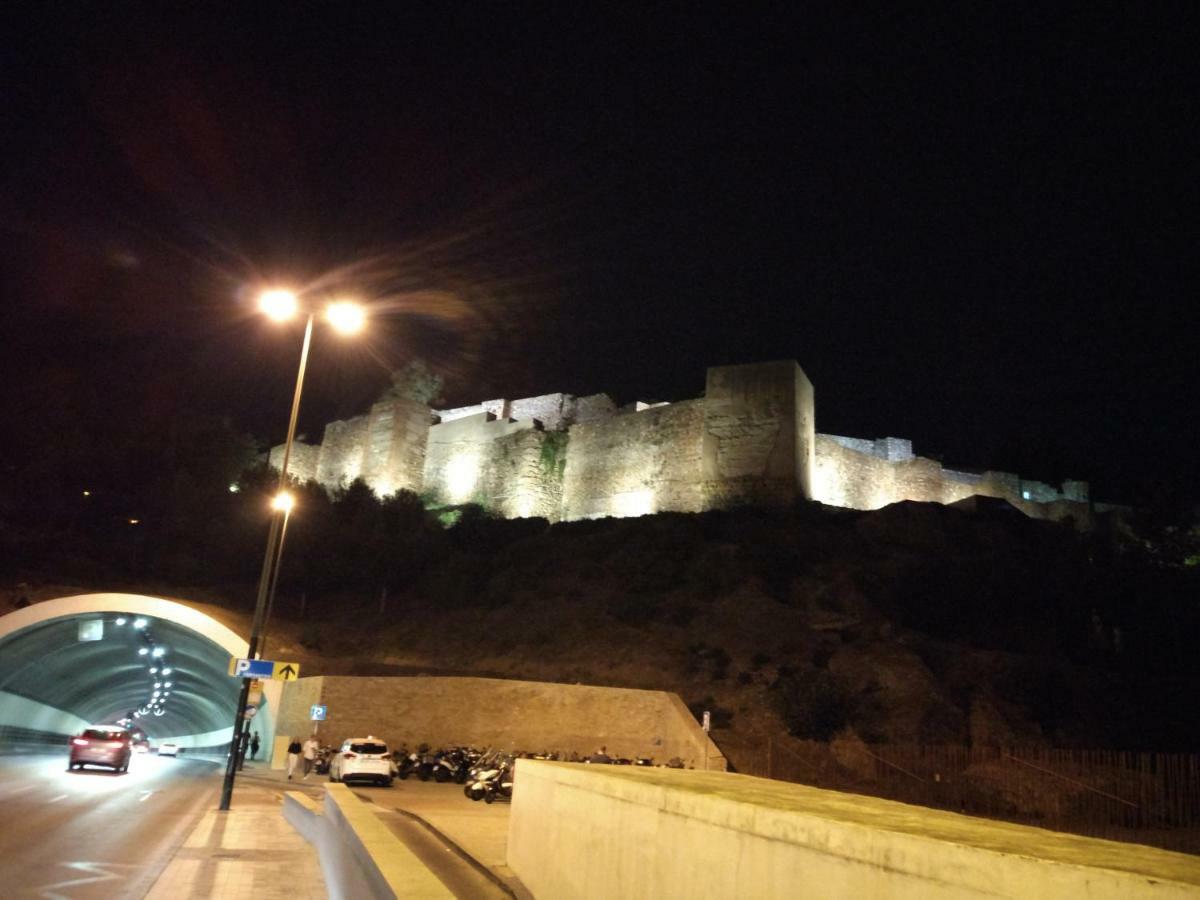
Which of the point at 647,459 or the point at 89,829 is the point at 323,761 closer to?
the point at 89,829

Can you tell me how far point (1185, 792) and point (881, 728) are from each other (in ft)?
41.1

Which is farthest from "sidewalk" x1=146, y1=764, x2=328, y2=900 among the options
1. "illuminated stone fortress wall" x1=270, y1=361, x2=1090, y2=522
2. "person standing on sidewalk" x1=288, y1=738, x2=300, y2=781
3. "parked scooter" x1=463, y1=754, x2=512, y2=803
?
"illuminated stone fortress wall" x1=270, y1=361, x2=1090, y2=522

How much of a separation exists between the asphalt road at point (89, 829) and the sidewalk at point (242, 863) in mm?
238

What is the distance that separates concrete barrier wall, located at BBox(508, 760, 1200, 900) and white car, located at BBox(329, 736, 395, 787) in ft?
50.6

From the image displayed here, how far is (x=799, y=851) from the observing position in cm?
354

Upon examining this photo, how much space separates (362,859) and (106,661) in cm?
3602

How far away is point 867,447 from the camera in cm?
5950

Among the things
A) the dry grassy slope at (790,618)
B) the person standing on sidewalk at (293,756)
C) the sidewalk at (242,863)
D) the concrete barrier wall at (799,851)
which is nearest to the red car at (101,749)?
the person standing on sidewalk at (293,756)

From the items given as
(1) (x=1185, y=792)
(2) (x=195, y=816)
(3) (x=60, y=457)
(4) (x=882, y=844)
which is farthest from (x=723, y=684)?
(3) (x=60, y=457)

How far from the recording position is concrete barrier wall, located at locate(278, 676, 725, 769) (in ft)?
82.8

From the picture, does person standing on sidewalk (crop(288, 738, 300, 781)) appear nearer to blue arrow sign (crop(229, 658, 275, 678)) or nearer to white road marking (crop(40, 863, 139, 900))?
blue arrow sign (crop(229, 658, 275, 678))

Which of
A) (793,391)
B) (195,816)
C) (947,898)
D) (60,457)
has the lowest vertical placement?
(195,816)

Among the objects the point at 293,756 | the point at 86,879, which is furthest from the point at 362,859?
the point at 293,756

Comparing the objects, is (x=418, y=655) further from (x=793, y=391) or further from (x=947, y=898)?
(x=947, y=898)
